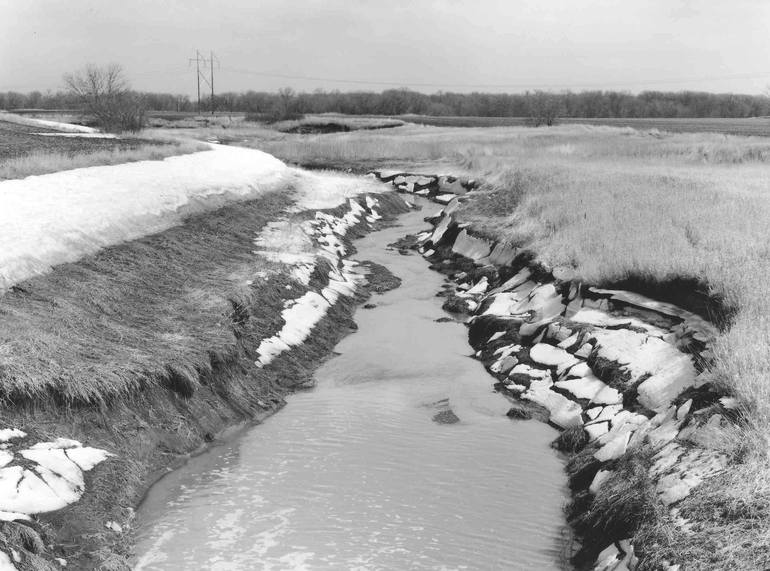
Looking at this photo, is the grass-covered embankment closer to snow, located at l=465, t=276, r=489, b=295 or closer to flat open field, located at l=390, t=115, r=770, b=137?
snow, located at l=465, t=276, r=489, b=295

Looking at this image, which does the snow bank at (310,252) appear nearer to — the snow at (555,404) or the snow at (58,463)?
the snow at (555,404)

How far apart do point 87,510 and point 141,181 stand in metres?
16.0

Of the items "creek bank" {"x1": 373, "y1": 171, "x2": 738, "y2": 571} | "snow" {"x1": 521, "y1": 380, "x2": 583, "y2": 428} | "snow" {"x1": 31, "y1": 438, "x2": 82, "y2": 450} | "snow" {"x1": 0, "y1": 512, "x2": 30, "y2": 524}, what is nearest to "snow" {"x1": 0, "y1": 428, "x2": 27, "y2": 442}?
"snow" {"x1": 31, "y1": 438, "x2": 82, "y2": 450}

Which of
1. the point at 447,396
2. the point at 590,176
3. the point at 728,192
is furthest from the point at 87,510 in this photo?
the point at 590,176

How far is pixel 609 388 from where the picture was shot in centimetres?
1078

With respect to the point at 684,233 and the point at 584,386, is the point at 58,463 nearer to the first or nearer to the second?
the point at 584,386

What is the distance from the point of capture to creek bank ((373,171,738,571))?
732cm

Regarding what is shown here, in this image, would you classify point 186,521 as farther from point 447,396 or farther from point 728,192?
point 728,192

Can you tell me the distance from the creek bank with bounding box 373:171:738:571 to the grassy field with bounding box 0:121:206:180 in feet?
41.2

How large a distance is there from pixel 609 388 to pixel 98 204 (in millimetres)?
12831

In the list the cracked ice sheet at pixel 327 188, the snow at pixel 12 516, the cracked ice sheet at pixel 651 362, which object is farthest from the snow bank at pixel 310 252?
the snow at pixel 12 516

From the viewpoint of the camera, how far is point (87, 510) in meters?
7.23

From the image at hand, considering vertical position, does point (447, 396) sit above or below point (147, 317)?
below

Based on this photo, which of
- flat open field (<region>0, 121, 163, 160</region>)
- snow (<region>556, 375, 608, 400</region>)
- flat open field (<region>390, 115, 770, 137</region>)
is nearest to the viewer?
snow (<region>556, 375, 608, 400</region>)
